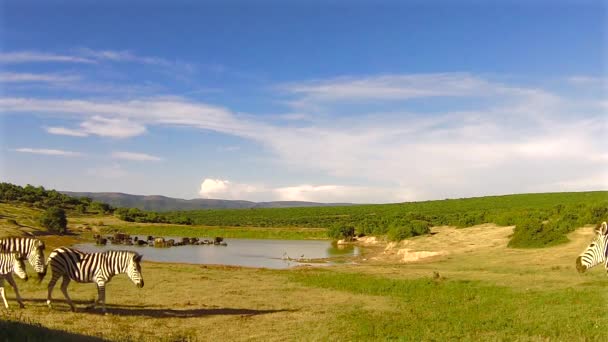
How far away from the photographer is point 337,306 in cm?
2328

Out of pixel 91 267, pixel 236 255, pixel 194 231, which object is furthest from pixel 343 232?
pixel 91 267

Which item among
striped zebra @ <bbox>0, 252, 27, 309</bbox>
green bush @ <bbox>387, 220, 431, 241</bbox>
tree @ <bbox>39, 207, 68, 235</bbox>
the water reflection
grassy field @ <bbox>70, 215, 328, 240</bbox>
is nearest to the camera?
striped zebra @ <bbox>0, 252, 27, 309</bbox>

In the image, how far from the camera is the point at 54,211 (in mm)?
74125

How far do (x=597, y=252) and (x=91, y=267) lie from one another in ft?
57.1

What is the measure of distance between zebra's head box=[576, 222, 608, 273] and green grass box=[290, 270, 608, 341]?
386 centimetres

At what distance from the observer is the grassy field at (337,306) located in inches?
658

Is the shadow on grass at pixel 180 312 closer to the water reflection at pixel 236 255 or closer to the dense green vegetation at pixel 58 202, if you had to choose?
the water reflection at pixel 236 255

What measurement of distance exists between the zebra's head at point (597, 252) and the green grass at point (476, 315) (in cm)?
386

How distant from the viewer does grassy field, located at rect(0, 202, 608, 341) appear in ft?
54.8

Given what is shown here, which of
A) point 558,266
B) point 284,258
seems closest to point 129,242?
point 284,258

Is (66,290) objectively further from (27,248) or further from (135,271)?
(27,248)

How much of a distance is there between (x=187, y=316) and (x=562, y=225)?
120 feet

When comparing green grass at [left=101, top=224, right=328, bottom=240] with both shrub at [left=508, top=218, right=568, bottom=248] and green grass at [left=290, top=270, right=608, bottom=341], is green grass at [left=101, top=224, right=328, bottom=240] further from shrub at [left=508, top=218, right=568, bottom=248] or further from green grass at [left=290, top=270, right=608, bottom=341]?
green grass at [left=290, top=270, right=608, bottom=341]

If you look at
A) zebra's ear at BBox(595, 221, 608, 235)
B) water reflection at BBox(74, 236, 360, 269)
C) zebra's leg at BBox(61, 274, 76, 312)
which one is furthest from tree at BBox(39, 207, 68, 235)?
zebra's ear at BBox(595, 221, 608, 235)
